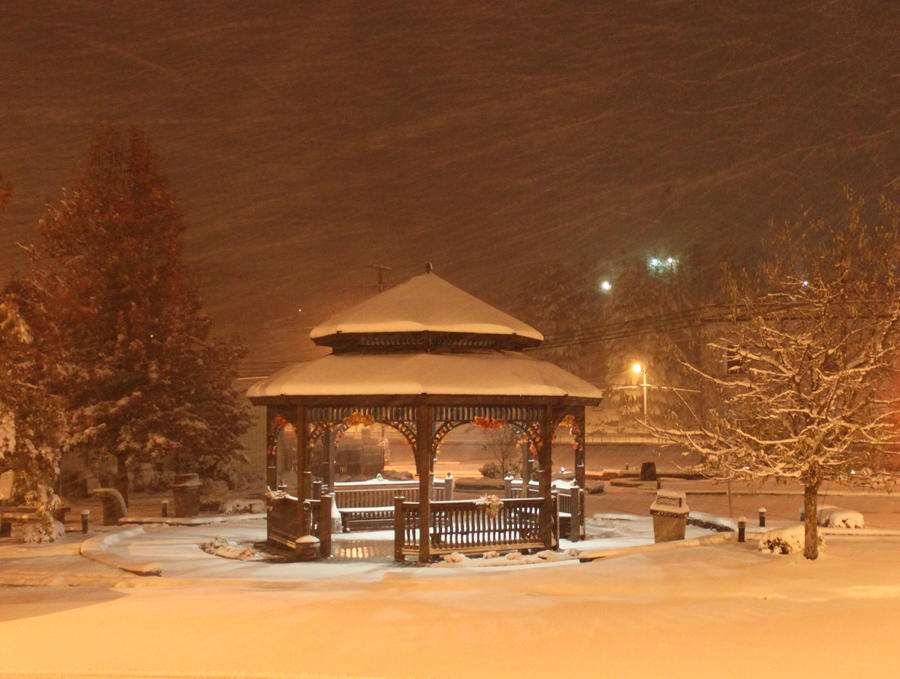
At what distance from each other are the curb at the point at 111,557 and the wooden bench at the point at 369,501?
4716 mm

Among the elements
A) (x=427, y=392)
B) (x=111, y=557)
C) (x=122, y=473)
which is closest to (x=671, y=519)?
(x=427, y=392)

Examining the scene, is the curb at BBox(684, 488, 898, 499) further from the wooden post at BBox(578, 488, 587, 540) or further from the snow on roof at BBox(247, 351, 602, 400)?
the snow on roof at BBox(247, 351, 602, 400)

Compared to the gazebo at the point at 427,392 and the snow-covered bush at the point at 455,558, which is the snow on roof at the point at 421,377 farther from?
the snow-covered bush at the point at 455,558

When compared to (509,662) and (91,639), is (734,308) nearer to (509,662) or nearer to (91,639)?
(509,662)

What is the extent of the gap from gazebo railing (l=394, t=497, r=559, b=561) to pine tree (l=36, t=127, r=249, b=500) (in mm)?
13528

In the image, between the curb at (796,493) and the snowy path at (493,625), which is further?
the curb at (796,493)

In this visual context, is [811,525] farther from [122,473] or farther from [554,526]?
[122,473]

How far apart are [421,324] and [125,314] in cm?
1408

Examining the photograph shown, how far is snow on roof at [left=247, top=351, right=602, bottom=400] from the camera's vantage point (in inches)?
599

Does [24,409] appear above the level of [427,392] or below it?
below

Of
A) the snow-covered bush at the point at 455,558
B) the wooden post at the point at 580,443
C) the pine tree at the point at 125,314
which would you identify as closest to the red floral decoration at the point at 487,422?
the wooden post at the point at 580,443

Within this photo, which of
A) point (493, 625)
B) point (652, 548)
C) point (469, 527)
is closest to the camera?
point (493, 625)

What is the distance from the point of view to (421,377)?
1529 cm

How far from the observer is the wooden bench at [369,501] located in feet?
66.2
